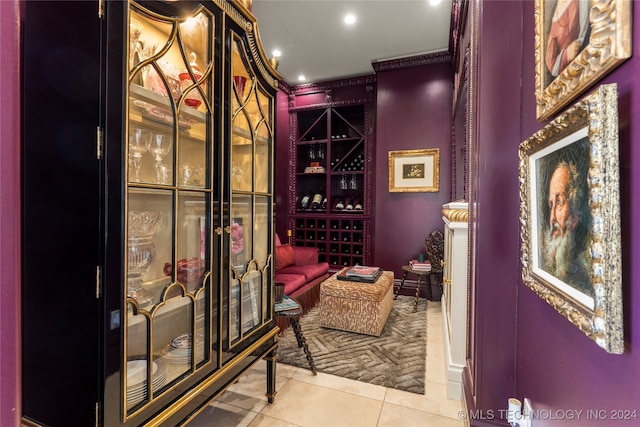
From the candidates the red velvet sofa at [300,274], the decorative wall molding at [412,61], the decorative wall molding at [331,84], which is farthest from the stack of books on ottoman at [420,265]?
the decorative wall molding at [331,84]

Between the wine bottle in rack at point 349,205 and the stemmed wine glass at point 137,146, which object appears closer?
the stemmed wine glass at point 137,146

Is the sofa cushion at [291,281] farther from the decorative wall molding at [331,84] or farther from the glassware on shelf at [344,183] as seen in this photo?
the decorative wall molding at [331,84]

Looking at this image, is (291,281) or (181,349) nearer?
(181,349)

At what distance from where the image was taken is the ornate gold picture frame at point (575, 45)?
0.53m

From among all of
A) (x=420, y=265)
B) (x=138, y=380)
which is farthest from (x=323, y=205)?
(x=138, y=380)

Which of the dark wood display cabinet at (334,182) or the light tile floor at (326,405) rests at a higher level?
the dark wood display cabinet at (334,182)

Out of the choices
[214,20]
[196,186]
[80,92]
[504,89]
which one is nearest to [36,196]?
[80,92]

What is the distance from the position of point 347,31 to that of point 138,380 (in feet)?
11.7

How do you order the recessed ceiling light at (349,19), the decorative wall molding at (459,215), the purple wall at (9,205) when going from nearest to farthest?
the purple wall at (9,205) < the decorative wall molding at (459,215) < the recessed ceiling light at (349,19)

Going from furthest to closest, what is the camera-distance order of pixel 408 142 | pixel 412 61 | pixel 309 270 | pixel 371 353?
pixel 408 142
pixel 412 61
pixel 309 270
pixel 371 353

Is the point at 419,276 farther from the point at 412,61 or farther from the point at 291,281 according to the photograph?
the point at 412,61

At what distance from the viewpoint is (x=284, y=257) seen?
358cm

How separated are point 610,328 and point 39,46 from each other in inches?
64.7

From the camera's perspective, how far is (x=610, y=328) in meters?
0.53
